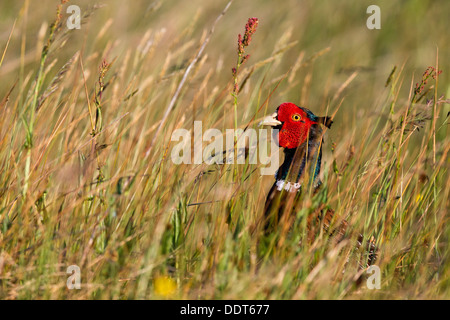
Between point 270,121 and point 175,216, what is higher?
point 270,121

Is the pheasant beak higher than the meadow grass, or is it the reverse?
the pheasant beak

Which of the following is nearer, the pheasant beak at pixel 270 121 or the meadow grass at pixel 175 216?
the meadow grass at pixel 175 216

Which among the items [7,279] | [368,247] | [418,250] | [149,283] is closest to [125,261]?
[149,283]

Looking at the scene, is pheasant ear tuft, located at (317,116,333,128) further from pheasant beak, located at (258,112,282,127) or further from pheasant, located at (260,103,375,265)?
pheasant beak, located at (258,112,282,127)

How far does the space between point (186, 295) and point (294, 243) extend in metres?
0.49

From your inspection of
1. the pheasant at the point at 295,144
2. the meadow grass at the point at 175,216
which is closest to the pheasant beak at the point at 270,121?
the pheasant at the point at 295,144

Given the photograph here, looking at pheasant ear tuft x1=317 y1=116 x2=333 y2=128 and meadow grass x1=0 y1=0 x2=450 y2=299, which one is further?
pheasant ear tuft x1=317 y1=116 x2=333 y2=128

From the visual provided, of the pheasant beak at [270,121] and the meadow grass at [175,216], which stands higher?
the pheasant beak at [270,121]

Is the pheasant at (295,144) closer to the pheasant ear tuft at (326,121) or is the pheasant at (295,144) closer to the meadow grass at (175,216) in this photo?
the pheasant ear tuft at (326,121)

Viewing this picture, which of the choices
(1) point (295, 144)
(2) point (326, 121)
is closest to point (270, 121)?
(1) point (295, 144)

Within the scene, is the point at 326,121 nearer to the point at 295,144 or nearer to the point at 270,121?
the point at 295,144

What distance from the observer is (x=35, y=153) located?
2.71 metres

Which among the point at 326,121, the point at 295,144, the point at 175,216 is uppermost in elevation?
the point at 326,121

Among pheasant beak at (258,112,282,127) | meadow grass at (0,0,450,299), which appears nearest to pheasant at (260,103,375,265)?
pheasant beak at (258,112,282,127)
